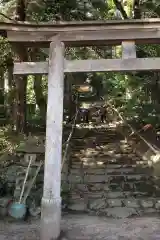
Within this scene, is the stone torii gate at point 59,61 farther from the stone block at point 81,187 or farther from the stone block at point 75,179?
the stone block at point 75,179

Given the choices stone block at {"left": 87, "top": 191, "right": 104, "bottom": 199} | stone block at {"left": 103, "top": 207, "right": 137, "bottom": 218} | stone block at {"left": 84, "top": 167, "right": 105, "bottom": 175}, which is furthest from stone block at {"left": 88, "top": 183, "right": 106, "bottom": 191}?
stone block at {"left": 103, "top": 207, "right": 137, "bottom": 218}

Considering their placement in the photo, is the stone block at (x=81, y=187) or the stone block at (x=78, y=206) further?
the stone block at (x=81, y=187)

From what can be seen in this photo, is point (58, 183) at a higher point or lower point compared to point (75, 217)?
higher

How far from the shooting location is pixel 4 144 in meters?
12.4

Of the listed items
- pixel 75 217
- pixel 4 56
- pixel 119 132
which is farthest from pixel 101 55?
pixel 75 217

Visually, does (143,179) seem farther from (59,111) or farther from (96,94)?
(96,94)

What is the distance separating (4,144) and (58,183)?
6.36 metres

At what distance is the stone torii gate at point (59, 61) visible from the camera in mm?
6379

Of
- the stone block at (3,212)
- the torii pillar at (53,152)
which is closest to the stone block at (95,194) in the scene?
the stone block at (3,212)

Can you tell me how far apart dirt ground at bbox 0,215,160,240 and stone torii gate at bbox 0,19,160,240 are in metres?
0.71

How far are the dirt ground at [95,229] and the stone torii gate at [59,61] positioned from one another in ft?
2.33

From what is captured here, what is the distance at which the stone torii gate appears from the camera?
638 centimetres

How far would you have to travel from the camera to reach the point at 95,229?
7102 mm

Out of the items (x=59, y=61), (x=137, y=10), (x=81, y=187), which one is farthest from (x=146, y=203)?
(x=137, y=10)
